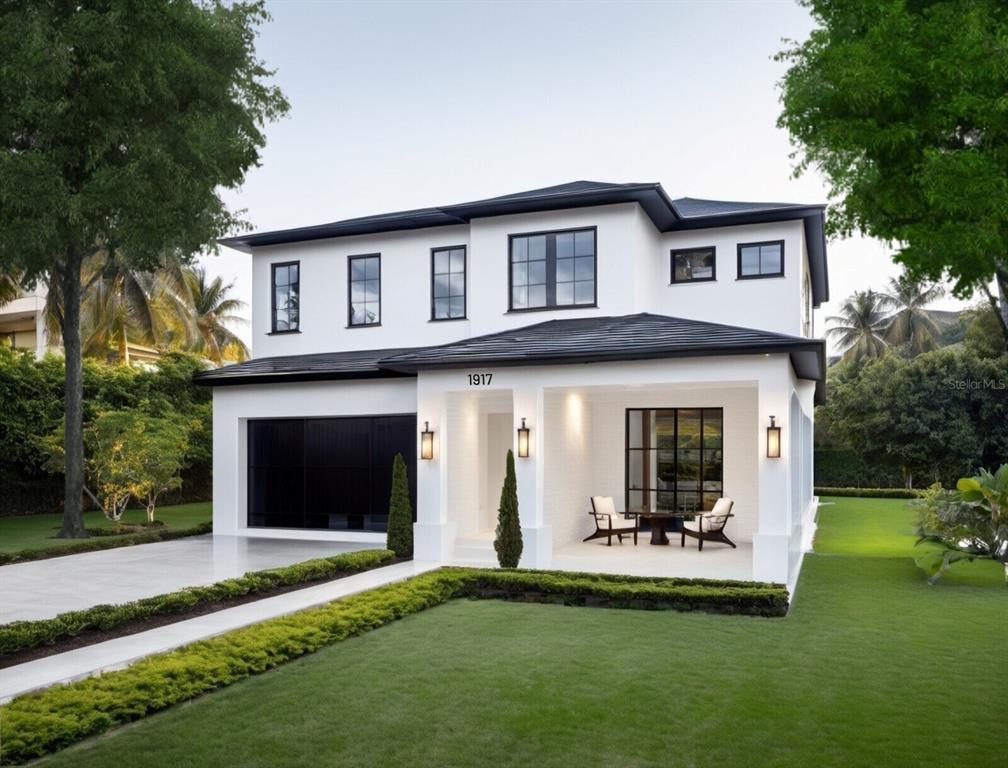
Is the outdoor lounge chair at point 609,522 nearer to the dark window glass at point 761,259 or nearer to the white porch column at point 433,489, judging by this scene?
the white porch column at point 433,489

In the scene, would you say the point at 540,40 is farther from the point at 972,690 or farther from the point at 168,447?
the point at 972,690

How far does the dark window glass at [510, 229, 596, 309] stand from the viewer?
674 inches

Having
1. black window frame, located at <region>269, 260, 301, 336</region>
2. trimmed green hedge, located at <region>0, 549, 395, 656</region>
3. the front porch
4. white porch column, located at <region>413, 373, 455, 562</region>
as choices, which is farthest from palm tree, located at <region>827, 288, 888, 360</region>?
trimmed green hedge, located at <region>0, 549, 395, 656</region>

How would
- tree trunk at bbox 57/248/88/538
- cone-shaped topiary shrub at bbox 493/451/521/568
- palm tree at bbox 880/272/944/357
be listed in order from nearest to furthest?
cone-shaped topiary shrub at bbox 493/451/521/568 → tree trunk at bbox 57/248/88/538 → palm tree at bbox 880/272/944/357

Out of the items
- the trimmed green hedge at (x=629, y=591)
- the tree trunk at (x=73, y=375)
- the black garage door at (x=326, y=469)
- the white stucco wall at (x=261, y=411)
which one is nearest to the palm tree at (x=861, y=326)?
the black garage door at (x=326, y=469)

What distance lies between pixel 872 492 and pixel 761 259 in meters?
19.9

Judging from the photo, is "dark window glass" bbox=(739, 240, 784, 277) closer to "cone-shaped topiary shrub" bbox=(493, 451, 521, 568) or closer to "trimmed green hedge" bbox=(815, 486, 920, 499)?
"cone-shaped topiary shrub" bbox=(493, 451, 521, 568)

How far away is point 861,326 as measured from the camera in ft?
184

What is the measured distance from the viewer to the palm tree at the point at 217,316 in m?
44.5

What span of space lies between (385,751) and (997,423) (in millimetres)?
33375

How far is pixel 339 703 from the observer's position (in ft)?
23.0

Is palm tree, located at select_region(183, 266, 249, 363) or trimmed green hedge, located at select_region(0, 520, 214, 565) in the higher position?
palm tree, located at select_region(183, 266, 249, 363)

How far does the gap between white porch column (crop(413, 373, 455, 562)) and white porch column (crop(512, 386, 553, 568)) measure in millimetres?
1428

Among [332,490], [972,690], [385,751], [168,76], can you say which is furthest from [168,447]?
[972,690]
